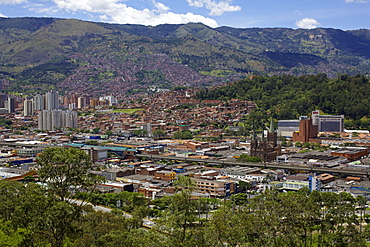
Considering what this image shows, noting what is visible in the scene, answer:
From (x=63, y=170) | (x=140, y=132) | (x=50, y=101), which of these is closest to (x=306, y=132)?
(x=140, y=132)

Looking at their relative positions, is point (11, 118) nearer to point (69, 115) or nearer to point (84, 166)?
point (69, 115)

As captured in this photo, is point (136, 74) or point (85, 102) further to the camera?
point (136, 74)

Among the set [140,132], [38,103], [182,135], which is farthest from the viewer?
[38,103]

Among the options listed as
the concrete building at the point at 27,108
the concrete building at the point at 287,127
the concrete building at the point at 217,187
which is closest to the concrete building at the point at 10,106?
the concrete building at the point at 27,108

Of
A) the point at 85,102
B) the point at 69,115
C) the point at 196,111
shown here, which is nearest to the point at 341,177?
the point at 196,111

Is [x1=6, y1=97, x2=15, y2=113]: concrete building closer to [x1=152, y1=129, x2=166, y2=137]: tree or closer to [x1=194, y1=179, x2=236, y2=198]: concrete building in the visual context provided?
[x1=152, y1=129, x2=166, y2=137]: tree

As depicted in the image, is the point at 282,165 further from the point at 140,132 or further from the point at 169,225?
the point at 140,132
